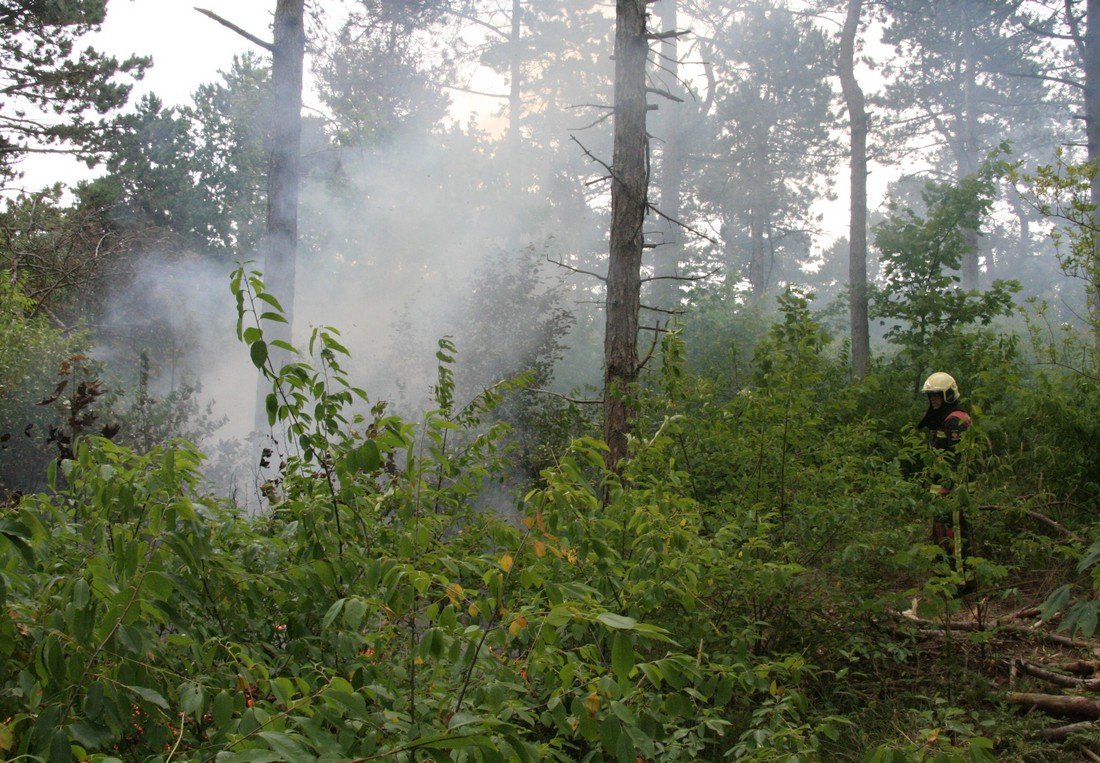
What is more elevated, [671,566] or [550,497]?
[550,497]

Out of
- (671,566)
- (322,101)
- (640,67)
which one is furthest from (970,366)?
(322,101)

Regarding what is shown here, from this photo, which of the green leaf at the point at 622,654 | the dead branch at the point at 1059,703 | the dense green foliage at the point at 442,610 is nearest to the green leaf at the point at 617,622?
the dense green foliage at the point at 442,610

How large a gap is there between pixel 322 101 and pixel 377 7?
232 inches

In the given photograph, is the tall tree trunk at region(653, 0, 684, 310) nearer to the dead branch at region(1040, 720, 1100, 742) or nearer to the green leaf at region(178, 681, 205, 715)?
the dead branch at region(1040, 720, 1100, 742)

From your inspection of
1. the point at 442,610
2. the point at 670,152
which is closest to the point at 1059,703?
the point at 442,610

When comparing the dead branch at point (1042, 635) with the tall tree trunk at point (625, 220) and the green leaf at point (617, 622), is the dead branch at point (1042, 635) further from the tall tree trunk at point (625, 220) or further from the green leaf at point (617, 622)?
the green leaf at point (617, 622)

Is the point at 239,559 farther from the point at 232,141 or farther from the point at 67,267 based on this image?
the point at 232,141

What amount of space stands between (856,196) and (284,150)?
33.4 feet

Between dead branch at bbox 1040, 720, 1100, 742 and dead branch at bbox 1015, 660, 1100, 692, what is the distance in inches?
17.8

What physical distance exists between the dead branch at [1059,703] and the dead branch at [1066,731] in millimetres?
127

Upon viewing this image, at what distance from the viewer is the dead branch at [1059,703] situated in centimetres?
439

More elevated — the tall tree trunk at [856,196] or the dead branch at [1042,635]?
the tall tree trunk at [856,196]

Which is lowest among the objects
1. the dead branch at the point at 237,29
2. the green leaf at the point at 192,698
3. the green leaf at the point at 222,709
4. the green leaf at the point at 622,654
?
the green leaf at the point at 222,709

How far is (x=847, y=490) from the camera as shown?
522cm
